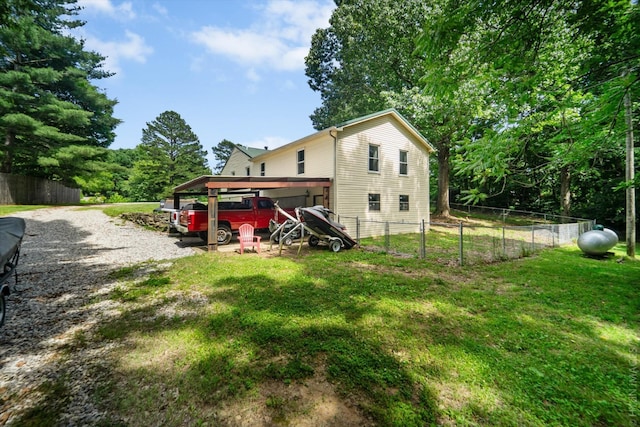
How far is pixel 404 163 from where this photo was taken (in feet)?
51.4

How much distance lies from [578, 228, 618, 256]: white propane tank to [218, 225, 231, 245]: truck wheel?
14028 mm

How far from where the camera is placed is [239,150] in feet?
76.0

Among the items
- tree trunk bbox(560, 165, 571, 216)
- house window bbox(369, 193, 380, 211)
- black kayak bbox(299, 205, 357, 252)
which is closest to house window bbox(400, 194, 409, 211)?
house window bbox(369, 193, 380, 211)

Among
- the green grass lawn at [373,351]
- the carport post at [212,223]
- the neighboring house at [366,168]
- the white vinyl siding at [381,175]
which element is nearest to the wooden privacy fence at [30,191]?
the neighboring house at [366,168]

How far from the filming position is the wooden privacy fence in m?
17.6

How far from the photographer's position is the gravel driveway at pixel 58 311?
2.45 meters

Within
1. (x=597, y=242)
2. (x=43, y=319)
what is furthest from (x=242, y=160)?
(x=597, y=242)

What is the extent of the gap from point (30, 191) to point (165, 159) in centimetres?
1468

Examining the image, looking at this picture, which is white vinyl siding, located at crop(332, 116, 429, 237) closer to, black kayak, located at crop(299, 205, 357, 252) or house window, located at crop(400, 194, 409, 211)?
house window, located at crop(400, 194, 409, 211)

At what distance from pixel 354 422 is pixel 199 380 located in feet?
5.23

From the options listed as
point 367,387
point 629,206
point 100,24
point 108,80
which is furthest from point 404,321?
point 108,80

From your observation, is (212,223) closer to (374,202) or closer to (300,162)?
(300,162)

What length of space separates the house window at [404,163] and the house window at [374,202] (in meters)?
2.61

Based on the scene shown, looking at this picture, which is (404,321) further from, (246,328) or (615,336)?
(615,336)
